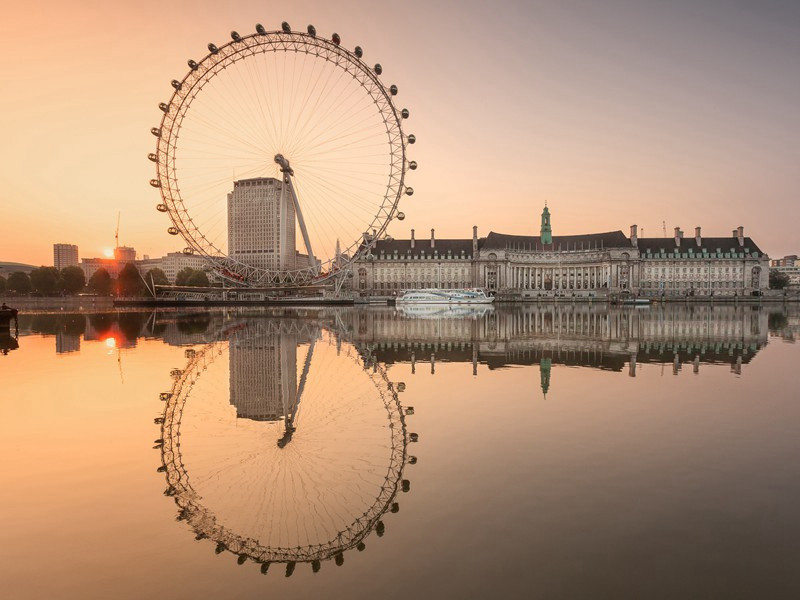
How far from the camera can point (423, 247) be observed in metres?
144

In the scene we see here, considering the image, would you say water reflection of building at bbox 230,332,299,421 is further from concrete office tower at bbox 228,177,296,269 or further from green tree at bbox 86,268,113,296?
green tree at bbox 86,268,113,296

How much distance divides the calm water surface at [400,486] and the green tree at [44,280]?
139006 millimetres

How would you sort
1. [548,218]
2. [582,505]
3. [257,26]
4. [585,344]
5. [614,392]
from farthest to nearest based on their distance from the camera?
[548,218] < [257,26] < [585,344] < [614,392] < [582,505]

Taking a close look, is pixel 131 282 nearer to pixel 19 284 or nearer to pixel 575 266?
pixel 19 284

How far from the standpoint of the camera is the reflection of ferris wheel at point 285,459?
23.7ft

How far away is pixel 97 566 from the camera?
6.30m

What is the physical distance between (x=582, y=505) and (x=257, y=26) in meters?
50.6

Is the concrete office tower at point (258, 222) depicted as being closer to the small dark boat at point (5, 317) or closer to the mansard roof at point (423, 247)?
the small dark boat at point (5, 317)

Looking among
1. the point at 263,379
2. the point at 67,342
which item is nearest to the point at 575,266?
the point at 67,342

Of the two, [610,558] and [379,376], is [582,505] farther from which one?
[379,376]

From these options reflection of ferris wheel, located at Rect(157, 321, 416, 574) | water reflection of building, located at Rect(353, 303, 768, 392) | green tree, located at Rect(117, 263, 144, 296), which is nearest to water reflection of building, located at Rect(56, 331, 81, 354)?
reflection of ferris wheel, located at Rect(157, 321, 416, 574)

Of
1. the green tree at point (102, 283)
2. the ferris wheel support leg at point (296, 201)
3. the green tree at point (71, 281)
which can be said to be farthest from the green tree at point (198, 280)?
the ferris wheel support leg at point (296, 201)

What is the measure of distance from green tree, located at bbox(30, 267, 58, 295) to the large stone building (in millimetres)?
77816

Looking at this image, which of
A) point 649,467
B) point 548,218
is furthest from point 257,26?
point 548,218
